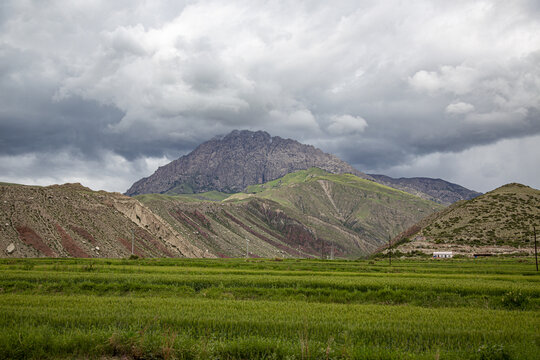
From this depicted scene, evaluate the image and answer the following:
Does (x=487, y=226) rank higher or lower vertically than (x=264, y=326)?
lower

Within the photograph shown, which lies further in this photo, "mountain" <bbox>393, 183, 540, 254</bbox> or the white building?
"mountain" <bbox>393, 183, 540, 254</bbox>

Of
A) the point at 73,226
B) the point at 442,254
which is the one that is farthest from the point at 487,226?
the point at 73,226

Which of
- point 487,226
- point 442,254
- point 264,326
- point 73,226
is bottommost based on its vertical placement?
point 442,254

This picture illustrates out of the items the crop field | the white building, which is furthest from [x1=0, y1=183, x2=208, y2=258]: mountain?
the white building

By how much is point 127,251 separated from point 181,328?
97138mm

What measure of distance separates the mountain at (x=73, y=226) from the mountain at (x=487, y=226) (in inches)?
3430

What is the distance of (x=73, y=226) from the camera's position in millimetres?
95688

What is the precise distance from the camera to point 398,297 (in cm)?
2242

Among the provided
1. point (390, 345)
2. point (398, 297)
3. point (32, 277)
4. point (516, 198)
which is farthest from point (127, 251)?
point (516, 198)

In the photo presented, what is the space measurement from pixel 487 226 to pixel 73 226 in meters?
127

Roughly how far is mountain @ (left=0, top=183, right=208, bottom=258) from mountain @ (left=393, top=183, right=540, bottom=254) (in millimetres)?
87125

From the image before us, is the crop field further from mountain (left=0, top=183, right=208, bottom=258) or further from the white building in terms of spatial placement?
the white building

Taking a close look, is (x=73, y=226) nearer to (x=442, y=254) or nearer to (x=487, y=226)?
(x=442, y=254)

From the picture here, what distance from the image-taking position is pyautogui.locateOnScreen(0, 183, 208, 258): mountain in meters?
82.1
